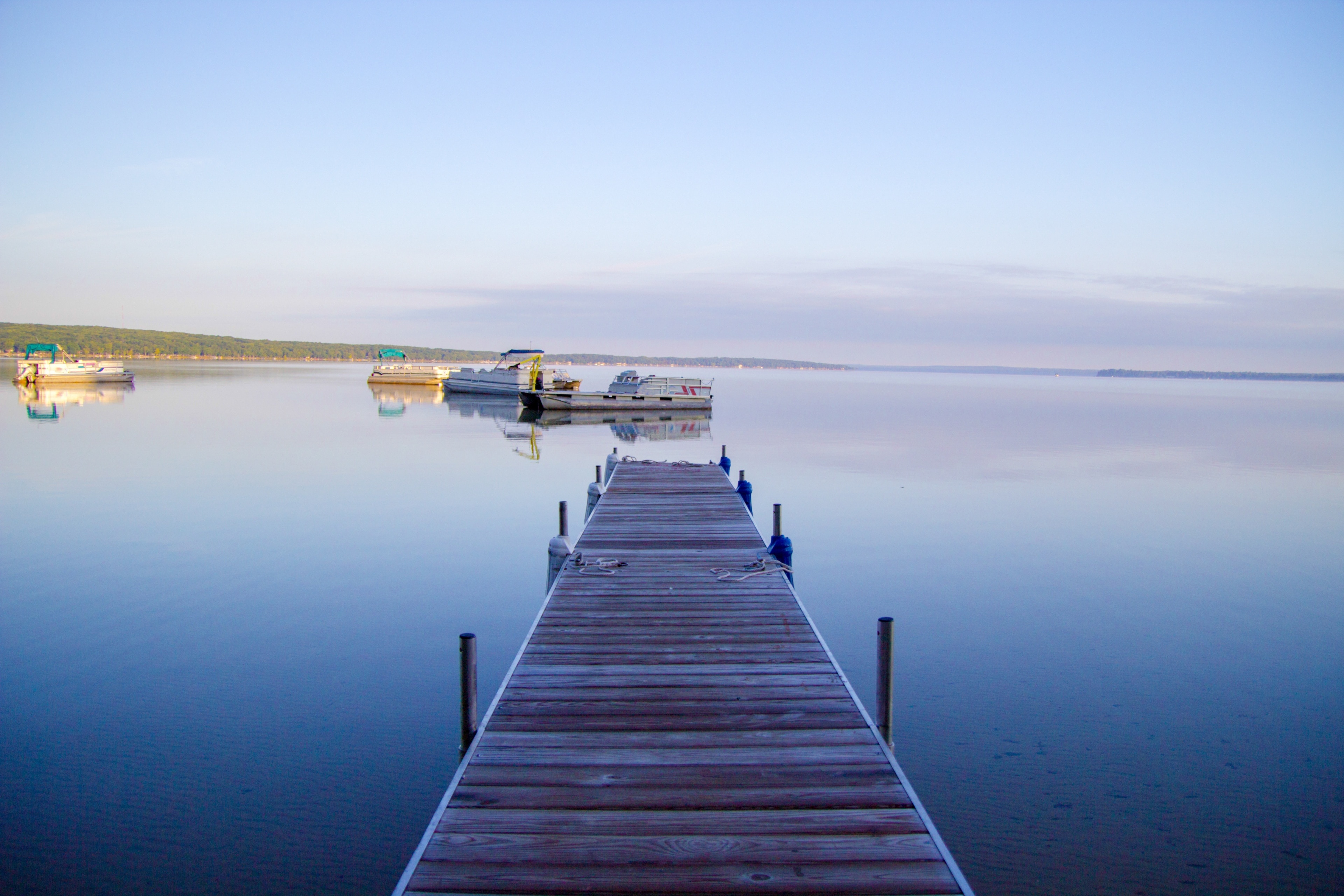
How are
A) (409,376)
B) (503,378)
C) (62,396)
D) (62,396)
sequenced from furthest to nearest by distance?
(409,376)
(503,378)
(62,396)
(62,396)

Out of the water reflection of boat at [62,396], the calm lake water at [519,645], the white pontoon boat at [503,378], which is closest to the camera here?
the calm lake water at [519,645]

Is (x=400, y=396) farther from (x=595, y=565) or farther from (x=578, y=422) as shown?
(x=595, y=565)

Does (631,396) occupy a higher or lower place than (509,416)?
higher

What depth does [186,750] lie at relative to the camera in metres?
6.31

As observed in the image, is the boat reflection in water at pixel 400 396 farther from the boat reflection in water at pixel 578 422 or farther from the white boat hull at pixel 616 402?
the white boat hull at pixel 616 402

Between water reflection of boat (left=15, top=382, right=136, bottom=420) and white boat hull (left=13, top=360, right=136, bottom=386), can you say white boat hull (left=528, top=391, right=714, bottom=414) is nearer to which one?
water reflection of boat (left=15, top=382, right=136, bottom=420)

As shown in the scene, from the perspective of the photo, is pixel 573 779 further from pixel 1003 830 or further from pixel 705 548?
pixel 705 548

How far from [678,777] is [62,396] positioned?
64.6m

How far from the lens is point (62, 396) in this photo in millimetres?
54281

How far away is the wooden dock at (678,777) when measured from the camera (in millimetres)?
3625

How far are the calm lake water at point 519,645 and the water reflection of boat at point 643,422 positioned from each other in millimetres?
13698

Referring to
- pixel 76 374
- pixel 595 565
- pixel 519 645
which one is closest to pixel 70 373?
pixel 76 374

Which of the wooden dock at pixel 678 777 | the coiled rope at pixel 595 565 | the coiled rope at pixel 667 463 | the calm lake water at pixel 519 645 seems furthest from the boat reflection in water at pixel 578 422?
the wooden dock at pixel 678 777

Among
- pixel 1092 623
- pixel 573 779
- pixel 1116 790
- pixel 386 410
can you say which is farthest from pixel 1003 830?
pixel 386 410
